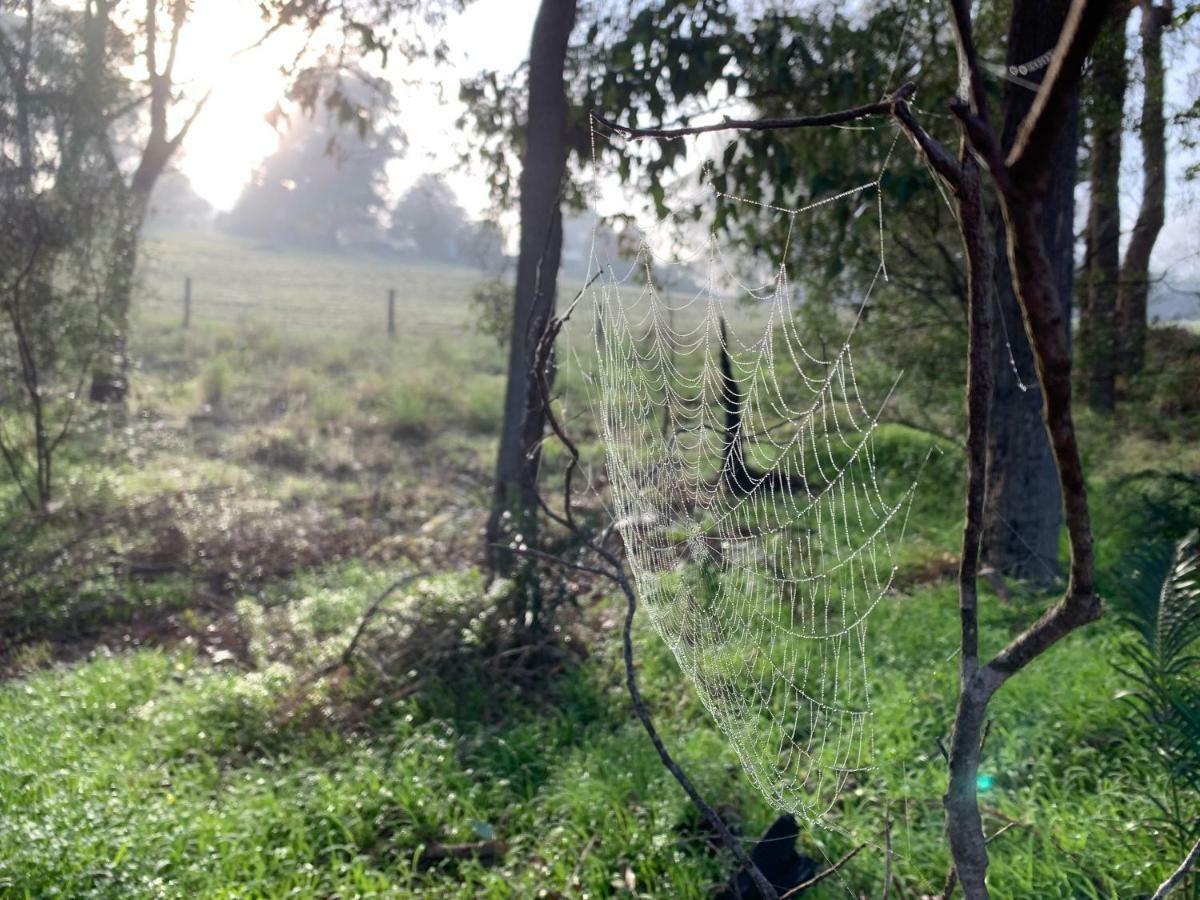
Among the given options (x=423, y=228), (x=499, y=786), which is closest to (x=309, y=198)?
(x=423, y=228)

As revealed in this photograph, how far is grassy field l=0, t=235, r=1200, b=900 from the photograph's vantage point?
126 inches

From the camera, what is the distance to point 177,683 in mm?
5195

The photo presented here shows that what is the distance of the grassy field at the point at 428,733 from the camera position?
10.5 feet

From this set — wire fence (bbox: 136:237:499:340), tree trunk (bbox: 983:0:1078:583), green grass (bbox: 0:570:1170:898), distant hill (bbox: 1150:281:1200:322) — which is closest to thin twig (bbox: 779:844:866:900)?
green grass (bbox: 0:570:1170:898)

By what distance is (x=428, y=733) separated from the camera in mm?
4375

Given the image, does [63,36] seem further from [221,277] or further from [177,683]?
[221,277]

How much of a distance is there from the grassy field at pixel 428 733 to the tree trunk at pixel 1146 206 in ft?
2.19

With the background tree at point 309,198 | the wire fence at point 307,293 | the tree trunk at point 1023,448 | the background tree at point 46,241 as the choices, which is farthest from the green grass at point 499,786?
the background tree at point 309,198

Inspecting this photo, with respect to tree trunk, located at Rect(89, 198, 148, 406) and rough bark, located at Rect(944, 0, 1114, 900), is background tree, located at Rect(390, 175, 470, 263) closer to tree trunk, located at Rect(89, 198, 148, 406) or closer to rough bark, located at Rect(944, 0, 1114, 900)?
tree trunk, located at Rect(89, 198, 148, 406)

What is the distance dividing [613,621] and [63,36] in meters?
7.96

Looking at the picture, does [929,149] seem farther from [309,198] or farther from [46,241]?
[309,198]

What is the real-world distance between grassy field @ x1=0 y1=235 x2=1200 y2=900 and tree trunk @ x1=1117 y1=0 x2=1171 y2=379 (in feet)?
2.19

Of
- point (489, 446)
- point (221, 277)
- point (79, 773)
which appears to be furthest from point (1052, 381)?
point (221, 277)

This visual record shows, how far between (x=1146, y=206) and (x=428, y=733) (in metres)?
5.69
